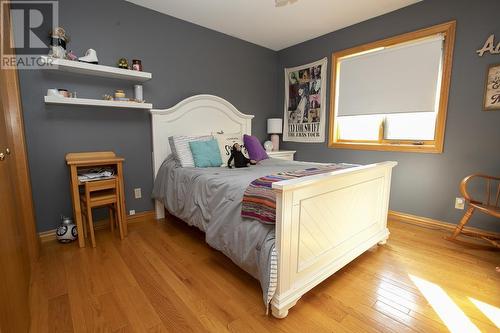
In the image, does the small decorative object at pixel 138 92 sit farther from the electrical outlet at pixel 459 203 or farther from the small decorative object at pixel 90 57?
the electrical outlet at pixel 459 203

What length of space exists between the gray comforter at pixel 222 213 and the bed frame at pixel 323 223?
14cm

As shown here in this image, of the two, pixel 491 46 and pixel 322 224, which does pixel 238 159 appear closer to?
pixel 322 224

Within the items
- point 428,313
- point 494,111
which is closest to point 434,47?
point 494,111

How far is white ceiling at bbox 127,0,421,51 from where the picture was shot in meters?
2.64

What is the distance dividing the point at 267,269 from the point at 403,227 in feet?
7.16

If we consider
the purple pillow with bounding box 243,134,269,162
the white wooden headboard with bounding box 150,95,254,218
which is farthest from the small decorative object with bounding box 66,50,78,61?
the purple pillow with bounding box 243,134,269,162

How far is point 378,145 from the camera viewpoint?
10.2ft

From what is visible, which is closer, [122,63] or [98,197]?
[98,197]

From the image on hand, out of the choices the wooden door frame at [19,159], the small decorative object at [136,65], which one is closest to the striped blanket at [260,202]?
the wooden door frame at [19,159]

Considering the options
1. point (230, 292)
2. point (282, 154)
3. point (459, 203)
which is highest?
point (282, 154)

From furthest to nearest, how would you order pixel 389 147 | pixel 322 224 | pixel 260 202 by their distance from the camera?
1. pixel 389 147
2. pixel 322 224
3. pixel 260 202

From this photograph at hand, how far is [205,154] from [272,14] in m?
1.90

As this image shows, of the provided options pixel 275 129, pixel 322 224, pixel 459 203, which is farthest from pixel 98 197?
pixel 459 203

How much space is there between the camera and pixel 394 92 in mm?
2879
